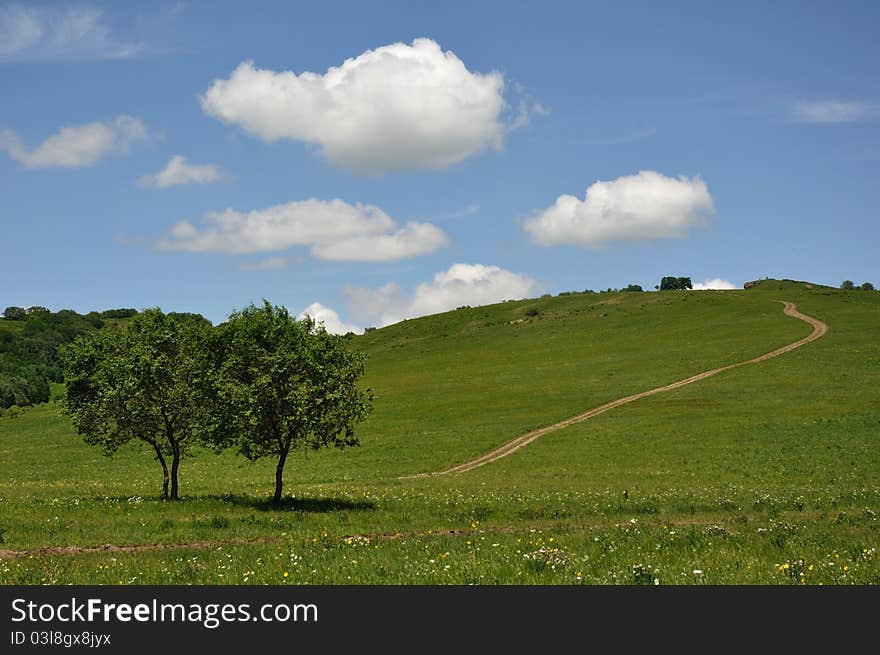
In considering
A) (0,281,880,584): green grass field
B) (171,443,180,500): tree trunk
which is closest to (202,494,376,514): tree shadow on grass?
(0,281,880,584): green grass field

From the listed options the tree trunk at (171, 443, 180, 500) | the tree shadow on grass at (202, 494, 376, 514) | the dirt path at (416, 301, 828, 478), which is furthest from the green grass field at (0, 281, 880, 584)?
the tree trunk at (171, 443, 180, 500)

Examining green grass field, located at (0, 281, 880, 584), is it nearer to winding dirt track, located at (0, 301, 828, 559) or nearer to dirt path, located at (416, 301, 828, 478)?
winding dirt track, located at (0, 301, 828, 559)

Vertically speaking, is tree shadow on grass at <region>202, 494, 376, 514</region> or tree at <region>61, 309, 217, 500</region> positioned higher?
tree at <region>61, 309, 217, 500</region>

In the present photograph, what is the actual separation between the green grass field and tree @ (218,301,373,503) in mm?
2923

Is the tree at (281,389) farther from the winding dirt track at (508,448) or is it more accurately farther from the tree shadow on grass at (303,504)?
the winding dirt track at (508,448)

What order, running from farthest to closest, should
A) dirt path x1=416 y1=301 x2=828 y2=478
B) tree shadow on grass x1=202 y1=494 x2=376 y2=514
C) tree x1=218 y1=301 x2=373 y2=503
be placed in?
1. dirt path x1=416 y1=301 x2=828 y2=478
2. tree x1=218 y1=301 x2=373 y2=503
3. tree shadow on grass x1=202 y1=494 x2=376 y2=514

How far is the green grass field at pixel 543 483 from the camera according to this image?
14.8 meters

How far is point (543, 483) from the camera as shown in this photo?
133 feet

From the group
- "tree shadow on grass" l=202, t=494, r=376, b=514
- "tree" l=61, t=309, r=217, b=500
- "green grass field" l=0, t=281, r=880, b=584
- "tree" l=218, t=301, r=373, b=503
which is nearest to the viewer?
"green grass field" l=0, t=281, r=880, b=584

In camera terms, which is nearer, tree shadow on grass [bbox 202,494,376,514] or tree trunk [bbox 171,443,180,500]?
tree shadow on grass [bbox 202,494,376,514]

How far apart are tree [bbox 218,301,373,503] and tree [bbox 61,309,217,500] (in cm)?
202

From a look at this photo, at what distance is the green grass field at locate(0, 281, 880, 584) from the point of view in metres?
14.8
